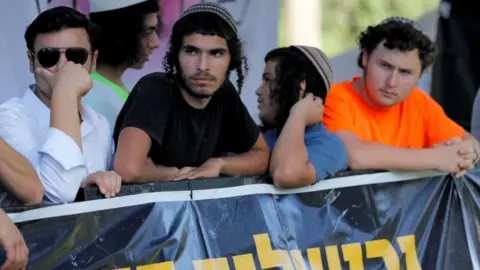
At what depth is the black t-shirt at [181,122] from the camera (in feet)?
12.1

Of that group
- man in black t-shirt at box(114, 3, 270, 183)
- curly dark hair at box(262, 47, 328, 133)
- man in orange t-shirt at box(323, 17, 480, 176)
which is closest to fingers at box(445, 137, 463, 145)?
man in orange t-shirt at box(323, 17, 480, 176)

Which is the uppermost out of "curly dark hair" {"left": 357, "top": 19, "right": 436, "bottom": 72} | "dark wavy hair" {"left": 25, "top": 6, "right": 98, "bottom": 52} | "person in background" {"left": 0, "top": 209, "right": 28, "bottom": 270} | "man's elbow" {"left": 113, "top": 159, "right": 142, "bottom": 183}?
"dark wavy hair" {"left": 25, "top": 6, "right": 98, "bottom": 52}

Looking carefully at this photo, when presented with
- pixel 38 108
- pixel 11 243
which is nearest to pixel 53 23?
pixel 38 108

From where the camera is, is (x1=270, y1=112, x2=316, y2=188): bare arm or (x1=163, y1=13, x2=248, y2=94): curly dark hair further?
(x1=163, y1=13, x2=248, y2=94): curly dark hair

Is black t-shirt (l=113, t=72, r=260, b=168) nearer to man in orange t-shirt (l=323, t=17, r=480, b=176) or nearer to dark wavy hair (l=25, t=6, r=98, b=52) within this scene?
dark wavy hair (l=25, t=6, r=98, b=52)

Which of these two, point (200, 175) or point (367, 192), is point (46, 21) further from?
point (367, 192)

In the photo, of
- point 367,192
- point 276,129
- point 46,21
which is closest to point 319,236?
point 367,192

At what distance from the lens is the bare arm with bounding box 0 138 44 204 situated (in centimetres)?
306

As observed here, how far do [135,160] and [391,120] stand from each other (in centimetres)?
145

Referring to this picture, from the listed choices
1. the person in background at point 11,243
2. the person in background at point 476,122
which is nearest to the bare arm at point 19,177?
the person in background at point 11,243

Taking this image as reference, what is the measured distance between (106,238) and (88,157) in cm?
42

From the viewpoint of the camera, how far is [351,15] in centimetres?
632

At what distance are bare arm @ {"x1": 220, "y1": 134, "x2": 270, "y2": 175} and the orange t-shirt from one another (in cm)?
38

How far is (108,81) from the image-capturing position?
446 centimetres
